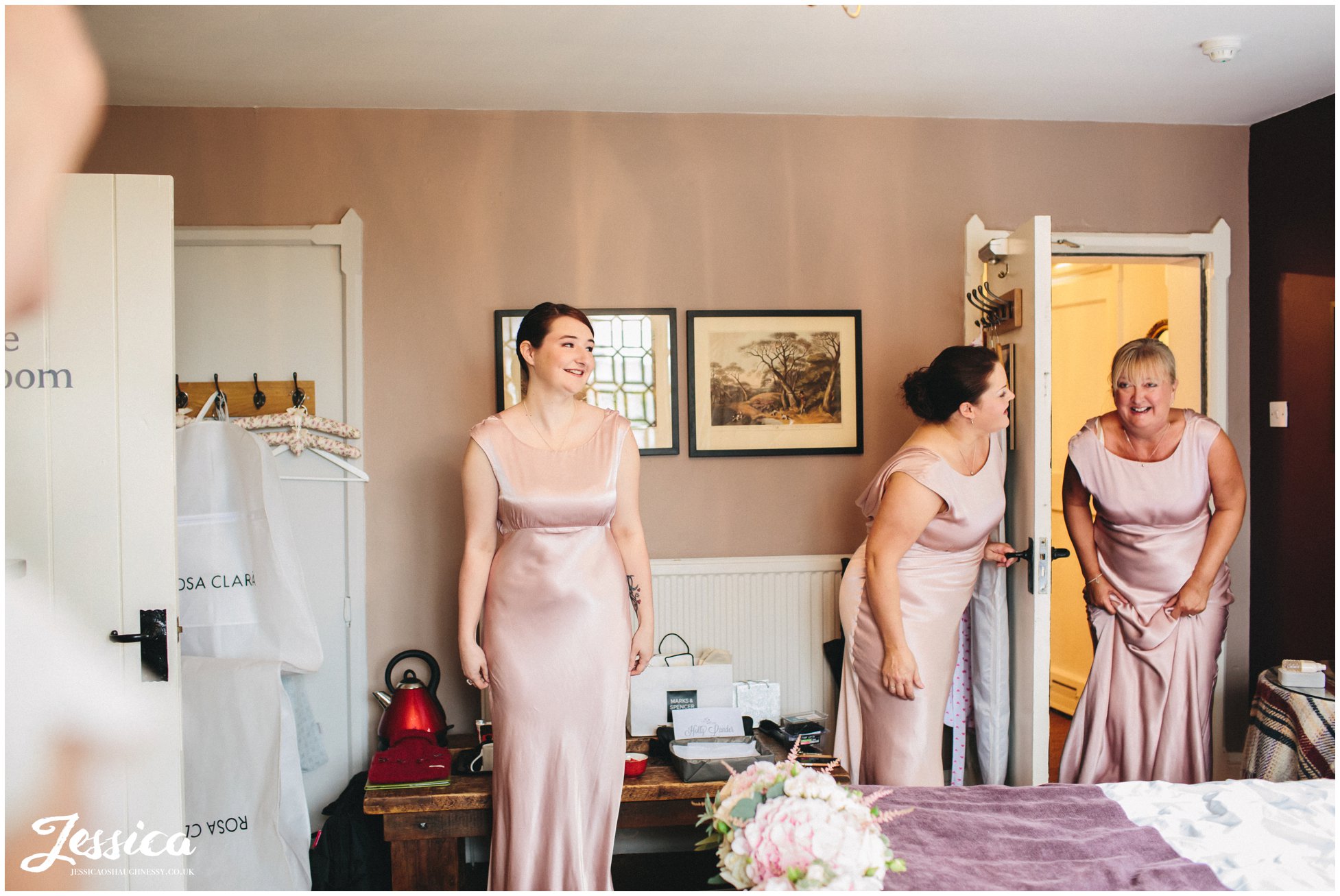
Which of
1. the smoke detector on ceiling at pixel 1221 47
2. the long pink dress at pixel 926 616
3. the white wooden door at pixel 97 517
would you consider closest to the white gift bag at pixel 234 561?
the white wooden door at pixel 97 517

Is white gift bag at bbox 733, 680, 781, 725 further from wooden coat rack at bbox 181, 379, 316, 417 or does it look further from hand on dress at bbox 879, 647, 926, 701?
wooden coat rack at bbox 181, 379, 316, 417

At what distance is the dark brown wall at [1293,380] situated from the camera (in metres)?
3.19

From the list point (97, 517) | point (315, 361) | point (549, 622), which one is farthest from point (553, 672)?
point (315, 361)

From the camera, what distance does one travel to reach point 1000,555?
2.82m

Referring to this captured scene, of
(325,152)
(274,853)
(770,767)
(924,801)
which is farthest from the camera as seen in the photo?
(325,152)

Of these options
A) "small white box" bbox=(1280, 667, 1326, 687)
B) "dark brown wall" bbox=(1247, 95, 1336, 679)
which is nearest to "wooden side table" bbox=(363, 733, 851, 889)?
"small white box" bbox=(1280, 667, 1326, 687)

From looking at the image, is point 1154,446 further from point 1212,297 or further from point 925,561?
point 1212,297

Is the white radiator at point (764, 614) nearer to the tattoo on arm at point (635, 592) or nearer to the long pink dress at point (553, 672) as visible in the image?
the tattoo on arm at point (635, 592)

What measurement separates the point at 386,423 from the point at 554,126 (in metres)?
1.16

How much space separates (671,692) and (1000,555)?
108cm

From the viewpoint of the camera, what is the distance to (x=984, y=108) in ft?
10.9

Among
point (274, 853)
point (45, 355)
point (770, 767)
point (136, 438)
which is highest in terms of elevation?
point (45, 355)

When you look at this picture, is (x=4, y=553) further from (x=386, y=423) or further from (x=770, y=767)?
(x=770, y=767)

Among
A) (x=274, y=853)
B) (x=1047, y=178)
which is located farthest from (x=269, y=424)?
(x=1047, y=178)
